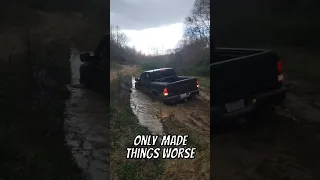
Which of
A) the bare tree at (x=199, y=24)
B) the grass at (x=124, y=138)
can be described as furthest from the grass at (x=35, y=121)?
the bare tree at (x=199, y=24)

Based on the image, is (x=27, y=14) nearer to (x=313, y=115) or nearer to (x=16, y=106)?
(x=16, y=106)

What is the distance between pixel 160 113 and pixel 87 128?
55 centimetres

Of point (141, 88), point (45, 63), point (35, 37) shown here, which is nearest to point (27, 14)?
point (35, 37)

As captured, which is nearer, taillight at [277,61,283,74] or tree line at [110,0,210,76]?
tree line at [110,0,210,76]

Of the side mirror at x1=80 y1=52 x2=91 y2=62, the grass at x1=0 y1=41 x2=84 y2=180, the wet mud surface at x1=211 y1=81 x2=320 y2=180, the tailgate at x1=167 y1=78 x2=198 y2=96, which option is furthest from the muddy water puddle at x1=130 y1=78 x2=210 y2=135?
the grass at x1=0 y1=41 x2=84 y2=180

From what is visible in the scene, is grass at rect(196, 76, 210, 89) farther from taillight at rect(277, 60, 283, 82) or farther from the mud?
the mud

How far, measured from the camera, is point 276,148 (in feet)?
9.56

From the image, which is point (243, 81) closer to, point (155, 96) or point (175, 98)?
point (175, 98)

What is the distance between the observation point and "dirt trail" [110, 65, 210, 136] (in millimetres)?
2836

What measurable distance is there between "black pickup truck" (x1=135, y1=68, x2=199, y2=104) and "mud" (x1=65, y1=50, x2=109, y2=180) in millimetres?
323

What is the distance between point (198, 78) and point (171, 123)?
0.38 metres

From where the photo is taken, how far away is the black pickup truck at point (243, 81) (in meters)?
2.86

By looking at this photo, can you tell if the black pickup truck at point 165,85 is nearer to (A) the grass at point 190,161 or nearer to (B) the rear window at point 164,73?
(B) the rear window at point 164,73

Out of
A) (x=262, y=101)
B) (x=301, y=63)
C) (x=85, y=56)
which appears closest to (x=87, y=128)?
(x=85, y=56)
